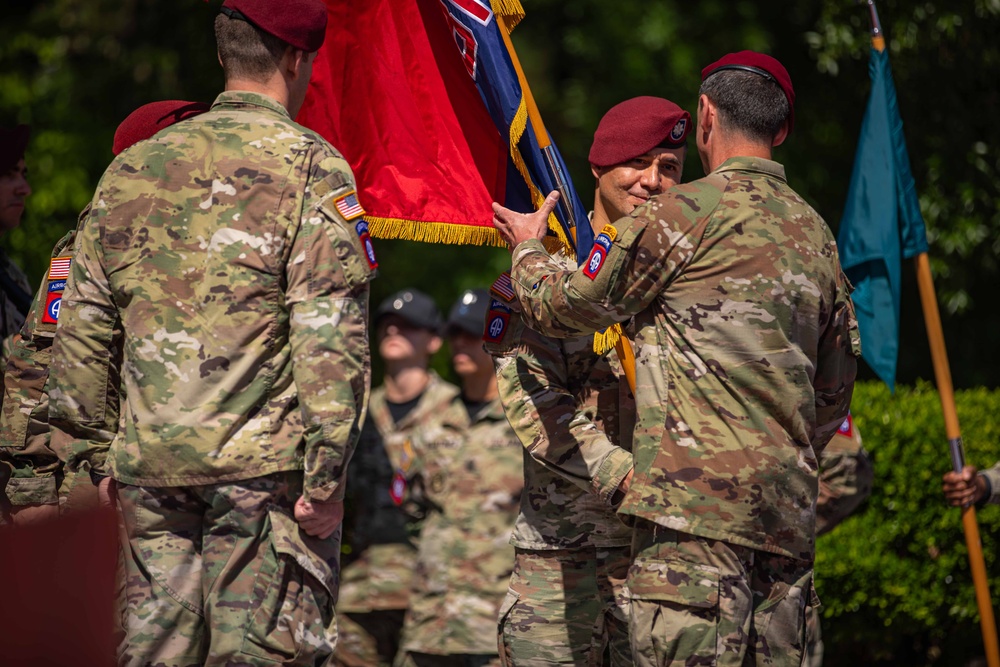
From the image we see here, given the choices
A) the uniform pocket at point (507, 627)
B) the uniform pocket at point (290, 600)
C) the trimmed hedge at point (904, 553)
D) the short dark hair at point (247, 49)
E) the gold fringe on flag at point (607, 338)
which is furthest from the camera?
the trimmed hedge at point (904, 553)

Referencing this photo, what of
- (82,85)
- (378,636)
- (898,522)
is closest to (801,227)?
(898,522)

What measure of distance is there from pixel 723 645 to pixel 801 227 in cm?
133

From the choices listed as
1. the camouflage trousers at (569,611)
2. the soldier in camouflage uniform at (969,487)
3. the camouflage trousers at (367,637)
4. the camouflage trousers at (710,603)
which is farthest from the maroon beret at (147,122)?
the soldier in camouflage uniform at (969,487)

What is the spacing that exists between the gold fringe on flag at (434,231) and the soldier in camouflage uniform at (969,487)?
2617mm

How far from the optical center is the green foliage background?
7.11 meters

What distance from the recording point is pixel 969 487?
5758 millimetres

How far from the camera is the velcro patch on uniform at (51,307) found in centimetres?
464

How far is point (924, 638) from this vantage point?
7336 mm

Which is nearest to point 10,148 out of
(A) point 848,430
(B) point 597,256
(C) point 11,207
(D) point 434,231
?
(C) point 11,207

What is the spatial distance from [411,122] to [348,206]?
137cm

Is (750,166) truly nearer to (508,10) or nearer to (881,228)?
(508,10)

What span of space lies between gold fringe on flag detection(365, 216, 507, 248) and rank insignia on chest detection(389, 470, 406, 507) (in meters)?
2.55

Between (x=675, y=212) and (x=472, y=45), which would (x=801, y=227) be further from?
(x=472, y=45)

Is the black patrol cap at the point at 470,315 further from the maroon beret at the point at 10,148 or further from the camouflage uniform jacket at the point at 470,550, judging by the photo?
the maroon beret at the point at 10,148
